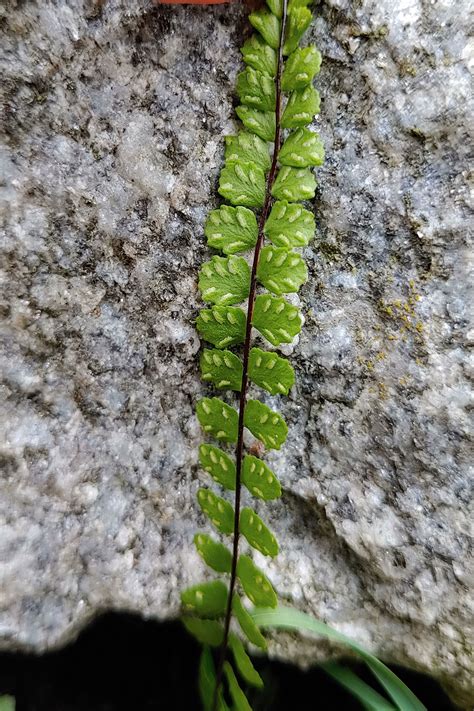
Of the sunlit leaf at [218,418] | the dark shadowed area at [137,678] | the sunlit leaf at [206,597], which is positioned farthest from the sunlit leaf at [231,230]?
the dark shadowed area at [137,678]

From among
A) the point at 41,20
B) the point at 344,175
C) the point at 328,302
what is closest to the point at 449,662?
the point at 328,302

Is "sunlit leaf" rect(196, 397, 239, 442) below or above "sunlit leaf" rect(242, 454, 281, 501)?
above

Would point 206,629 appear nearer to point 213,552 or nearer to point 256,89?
point 213,552

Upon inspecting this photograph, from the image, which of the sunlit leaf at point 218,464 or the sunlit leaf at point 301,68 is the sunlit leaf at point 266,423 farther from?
the sunlit leaf at point 301,68

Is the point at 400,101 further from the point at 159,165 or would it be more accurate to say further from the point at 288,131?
the point at 159,165

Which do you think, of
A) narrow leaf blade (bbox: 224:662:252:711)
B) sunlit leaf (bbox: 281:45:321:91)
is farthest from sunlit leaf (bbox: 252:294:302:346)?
narrow leaf blade (bbox: 224:662:252:711)

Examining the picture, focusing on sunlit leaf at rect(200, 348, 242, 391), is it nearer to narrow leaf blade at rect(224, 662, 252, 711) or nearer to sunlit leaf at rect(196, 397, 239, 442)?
sunlit leaf at rect(196, 397, 239, 442)
